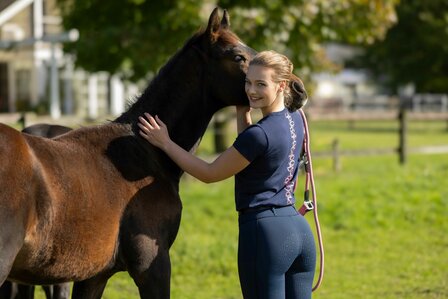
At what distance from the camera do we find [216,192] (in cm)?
1128

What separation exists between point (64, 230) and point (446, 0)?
29.1m

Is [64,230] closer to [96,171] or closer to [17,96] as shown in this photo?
[96,171]

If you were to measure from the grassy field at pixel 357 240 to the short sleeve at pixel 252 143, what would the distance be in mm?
3264

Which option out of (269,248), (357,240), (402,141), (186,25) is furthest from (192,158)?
(402,141)

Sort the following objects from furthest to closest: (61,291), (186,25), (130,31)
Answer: (130,31) < (186,25) < (61,291)

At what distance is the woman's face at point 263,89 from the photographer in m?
3.87

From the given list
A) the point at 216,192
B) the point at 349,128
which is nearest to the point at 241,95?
the point at 216,192

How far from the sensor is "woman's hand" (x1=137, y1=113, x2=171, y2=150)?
13.6ft

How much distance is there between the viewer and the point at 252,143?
3.85 meters

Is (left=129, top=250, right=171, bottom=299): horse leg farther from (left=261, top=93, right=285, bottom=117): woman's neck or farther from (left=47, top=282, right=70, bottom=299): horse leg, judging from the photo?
(left=47, top=282, right=70, bottom=299): horse leg

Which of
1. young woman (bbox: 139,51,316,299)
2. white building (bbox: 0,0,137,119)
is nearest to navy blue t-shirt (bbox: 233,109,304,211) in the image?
young woman (bbox: 139,51,316,299)

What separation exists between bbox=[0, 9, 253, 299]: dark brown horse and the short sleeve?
1.45 ft

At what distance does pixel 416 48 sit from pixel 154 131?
30.3 metres

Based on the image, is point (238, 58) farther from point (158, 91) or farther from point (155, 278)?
point (155, 278)
